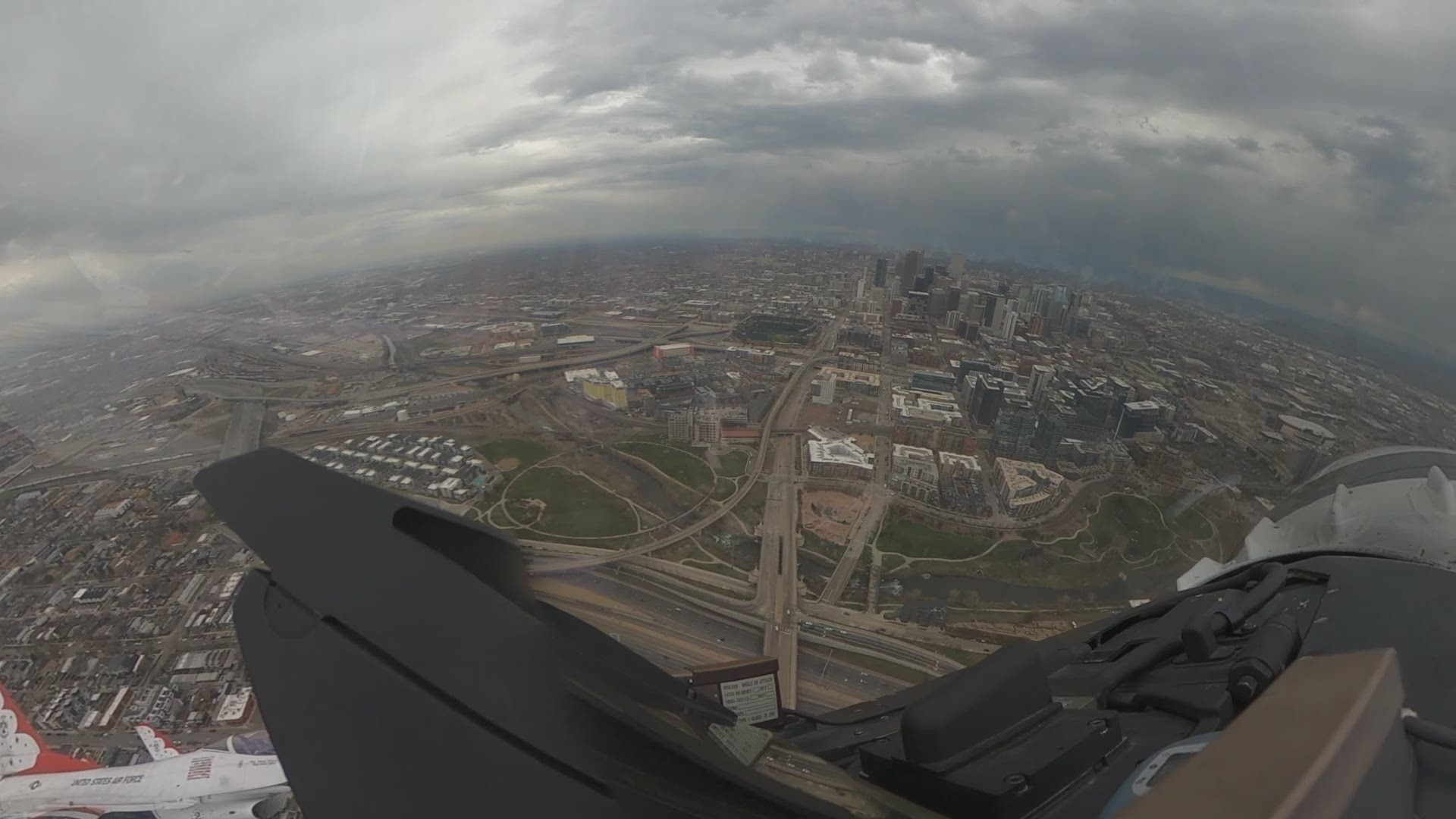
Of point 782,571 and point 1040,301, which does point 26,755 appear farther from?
point 1040,301

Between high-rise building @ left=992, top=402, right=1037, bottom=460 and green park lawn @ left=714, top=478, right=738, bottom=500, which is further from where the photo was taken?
high-rise building @ left=992, top=402, right=1037, bottom=460

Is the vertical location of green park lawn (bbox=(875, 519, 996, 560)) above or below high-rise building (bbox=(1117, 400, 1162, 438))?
below

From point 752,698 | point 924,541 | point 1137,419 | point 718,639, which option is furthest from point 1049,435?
point 752,698

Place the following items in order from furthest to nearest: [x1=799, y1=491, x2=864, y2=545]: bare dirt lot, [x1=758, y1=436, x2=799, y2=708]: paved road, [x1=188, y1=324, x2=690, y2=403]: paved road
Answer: [x1=188, y1=324, x2=690, y2=403]: paved road, [x1=799, y1=491, x2=864, y2=545]: bare dirt lot, [x1=758, y1=436, x2=799, y2=708]: paved road

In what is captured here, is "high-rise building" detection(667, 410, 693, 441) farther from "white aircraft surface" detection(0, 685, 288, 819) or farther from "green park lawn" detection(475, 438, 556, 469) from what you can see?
"white aircraft surface" detection(0, 685, 288, 819)

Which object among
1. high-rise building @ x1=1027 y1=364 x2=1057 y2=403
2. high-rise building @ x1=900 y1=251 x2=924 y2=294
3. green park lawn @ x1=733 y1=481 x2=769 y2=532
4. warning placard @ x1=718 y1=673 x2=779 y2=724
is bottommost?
green park lawn @ x1=733 y1=481 x2=769 y2=532

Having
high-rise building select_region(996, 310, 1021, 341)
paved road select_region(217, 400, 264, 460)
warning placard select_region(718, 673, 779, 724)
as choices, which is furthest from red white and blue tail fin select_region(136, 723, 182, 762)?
high-rise building select_region(996, 310, 1021, 341)
